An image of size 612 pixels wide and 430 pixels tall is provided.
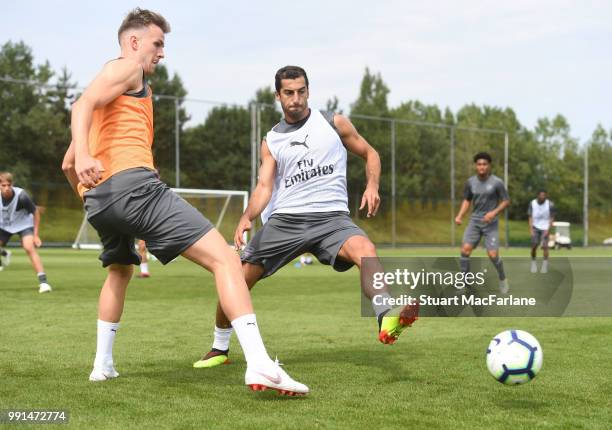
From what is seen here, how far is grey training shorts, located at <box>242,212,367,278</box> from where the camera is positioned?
17.9 ft

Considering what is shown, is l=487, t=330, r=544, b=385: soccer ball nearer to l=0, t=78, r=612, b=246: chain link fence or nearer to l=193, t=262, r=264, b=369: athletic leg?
l=193, t=262, r=264, b=369: athletic leg

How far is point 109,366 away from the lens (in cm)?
498

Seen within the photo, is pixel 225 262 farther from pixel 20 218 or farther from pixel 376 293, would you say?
pixel 20 218

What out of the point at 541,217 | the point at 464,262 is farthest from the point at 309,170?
the point at 541,217

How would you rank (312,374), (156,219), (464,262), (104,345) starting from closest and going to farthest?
1. (156,219)
2. (104,345)
3. (312,374)
4. (464,262)

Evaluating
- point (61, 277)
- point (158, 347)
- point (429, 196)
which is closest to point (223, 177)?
point (429, 196)

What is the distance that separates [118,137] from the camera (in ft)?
15.0

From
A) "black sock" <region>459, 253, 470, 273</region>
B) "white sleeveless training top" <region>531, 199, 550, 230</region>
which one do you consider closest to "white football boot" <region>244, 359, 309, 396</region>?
"black sock" <region>459, 253, 470, 273</region>

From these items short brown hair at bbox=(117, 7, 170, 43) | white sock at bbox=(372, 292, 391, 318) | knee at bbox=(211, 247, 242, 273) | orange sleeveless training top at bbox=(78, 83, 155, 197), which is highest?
short brown hair at bbox=(117, 7, 170, 43)

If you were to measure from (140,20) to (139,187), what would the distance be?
3.23 ft

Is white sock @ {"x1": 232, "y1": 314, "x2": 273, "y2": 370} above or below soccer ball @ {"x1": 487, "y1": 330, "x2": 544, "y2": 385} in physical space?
above

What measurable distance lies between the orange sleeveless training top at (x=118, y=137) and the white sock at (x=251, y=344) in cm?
108

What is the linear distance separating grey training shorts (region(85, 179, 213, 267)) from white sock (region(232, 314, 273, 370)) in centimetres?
54

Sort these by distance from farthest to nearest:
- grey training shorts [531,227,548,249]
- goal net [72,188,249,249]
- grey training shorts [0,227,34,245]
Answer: goal net [72,188,249,249] → grey training shorts [531,227,548,249] → grey training shorts [0,227,34,245]
